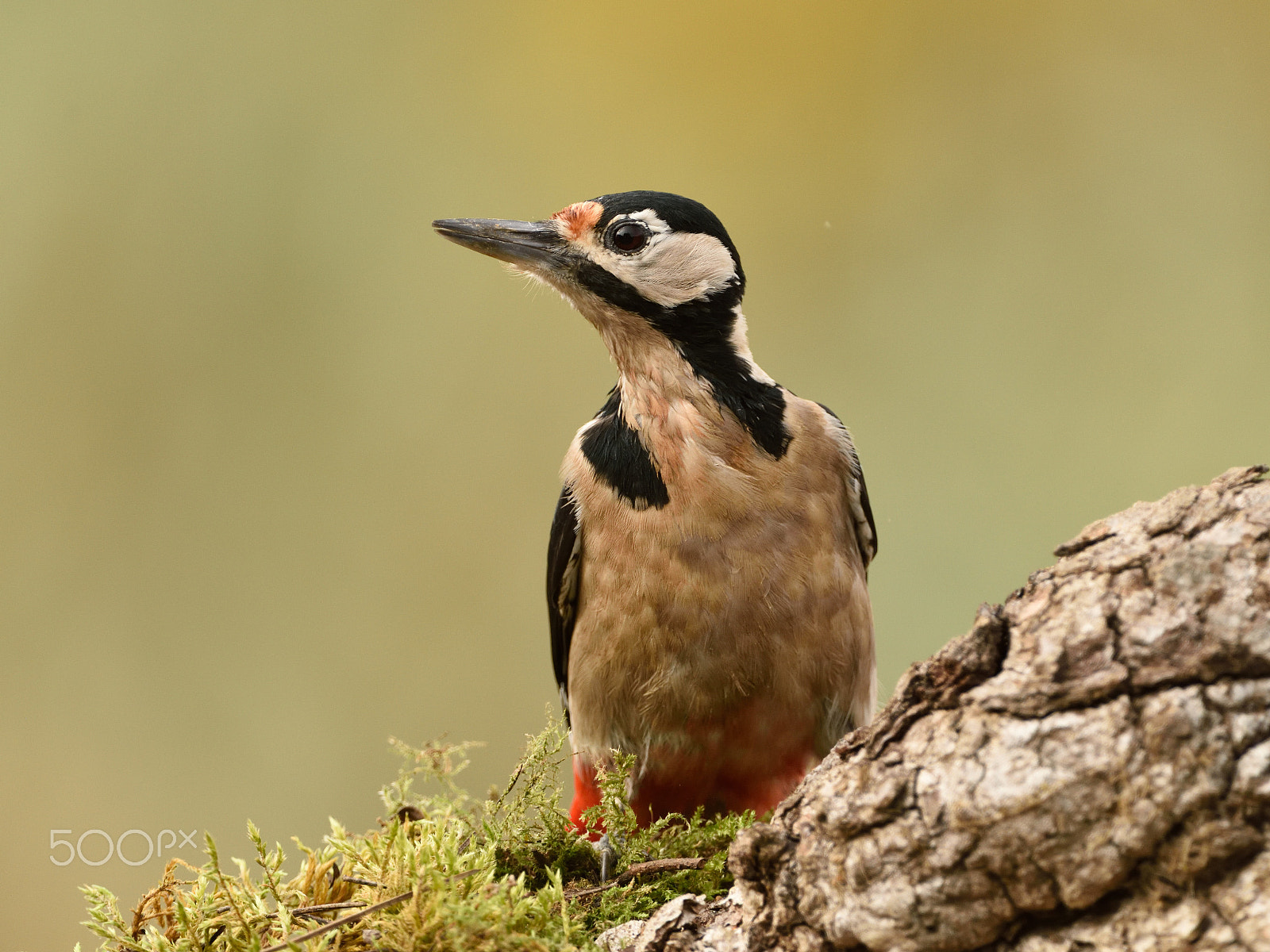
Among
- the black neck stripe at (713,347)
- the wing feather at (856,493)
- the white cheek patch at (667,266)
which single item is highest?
the white cheek patch at (667,266)

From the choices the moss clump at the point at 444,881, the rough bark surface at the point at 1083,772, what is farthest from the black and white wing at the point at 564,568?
the rough bark surface at the point at 1083,772

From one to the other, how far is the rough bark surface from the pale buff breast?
125cm

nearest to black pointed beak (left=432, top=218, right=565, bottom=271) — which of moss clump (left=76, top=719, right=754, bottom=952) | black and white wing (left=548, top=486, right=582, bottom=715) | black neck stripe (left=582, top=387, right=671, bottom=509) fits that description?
black neck stripe (left=582, top=387, right=671, bottom=509)

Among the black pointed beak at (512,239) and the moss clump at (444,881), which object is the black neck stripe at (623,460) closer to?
the black pointed beak at (512,239)

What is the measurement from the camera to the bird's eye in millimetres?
3002

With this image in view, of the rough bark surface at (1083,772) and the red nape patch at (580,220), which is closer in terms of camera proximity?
the rough bark surface at (1083,772)

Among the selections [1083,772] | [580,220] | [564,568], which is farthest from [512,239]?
[1083,772]

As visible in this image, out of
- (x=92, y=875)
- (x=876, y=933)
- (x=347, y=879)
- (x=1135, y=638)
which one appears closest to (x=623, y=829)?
(x=347, y=879)

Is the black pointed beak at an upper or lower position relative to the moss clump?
upper

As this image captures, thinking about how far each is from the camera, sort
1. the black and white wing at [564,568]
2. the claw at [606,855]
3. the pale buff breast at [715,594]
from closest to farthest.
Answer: the claw at [606,855] → the pale buff breast at [715,594] → the black and white wing at [564,568]

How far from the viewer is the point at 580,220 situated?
3.05 metres

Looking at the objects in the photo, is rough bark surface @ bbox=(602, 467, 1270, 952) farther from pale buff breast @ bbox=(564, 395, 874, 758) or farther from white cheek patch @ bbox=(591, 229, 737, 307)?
white cheek patch @ bbox=(591, 229, 737, 307)

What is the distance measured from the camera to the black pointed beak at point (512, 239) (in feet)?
9.96

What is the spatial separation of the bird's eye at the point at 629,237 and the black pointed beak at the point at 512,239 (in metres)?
0.15
